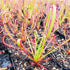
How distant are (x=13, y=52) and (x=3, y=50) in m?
0.22

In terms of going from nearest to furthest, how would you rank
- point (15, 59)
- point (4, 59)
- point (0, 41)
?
point (15, 59), point (4, 59), point (0, 41)

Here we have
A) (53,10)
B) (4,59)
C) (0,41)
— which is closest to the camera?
(53,10)

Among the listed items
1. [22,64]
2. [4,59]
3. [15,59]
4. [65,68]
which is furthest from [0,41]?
[65,68]

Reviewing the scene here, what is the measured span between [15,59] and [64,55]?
570 mm

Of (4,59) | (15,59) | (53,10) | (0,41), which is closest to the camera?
(53,10)

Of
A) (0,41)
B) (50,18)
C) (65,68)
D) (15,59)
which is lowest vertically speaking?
(65,68)

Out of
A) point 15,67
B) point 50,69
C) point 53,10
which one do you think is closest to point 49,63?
point 50,69

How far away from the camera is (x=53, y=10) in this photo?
0.77 meters

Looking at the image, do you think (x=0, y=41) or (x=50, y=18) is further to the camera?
(x=0, y=41)

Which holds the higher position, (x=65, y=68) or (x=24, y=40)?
(x=24, y=40)

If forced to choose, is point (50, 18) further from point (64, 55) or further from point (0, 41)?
point (0, 41)

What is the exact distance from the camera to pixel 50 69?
3.76 ft

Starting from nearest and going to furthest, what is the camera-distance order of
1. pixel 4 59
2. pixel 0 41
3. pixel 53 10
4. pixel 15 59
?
pixel 53 10, pixel 15 59, pixel 4 59, pixel 0 41

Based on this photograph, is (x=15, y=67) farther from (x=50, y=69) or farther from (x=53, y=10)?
(x=53, y=10)
